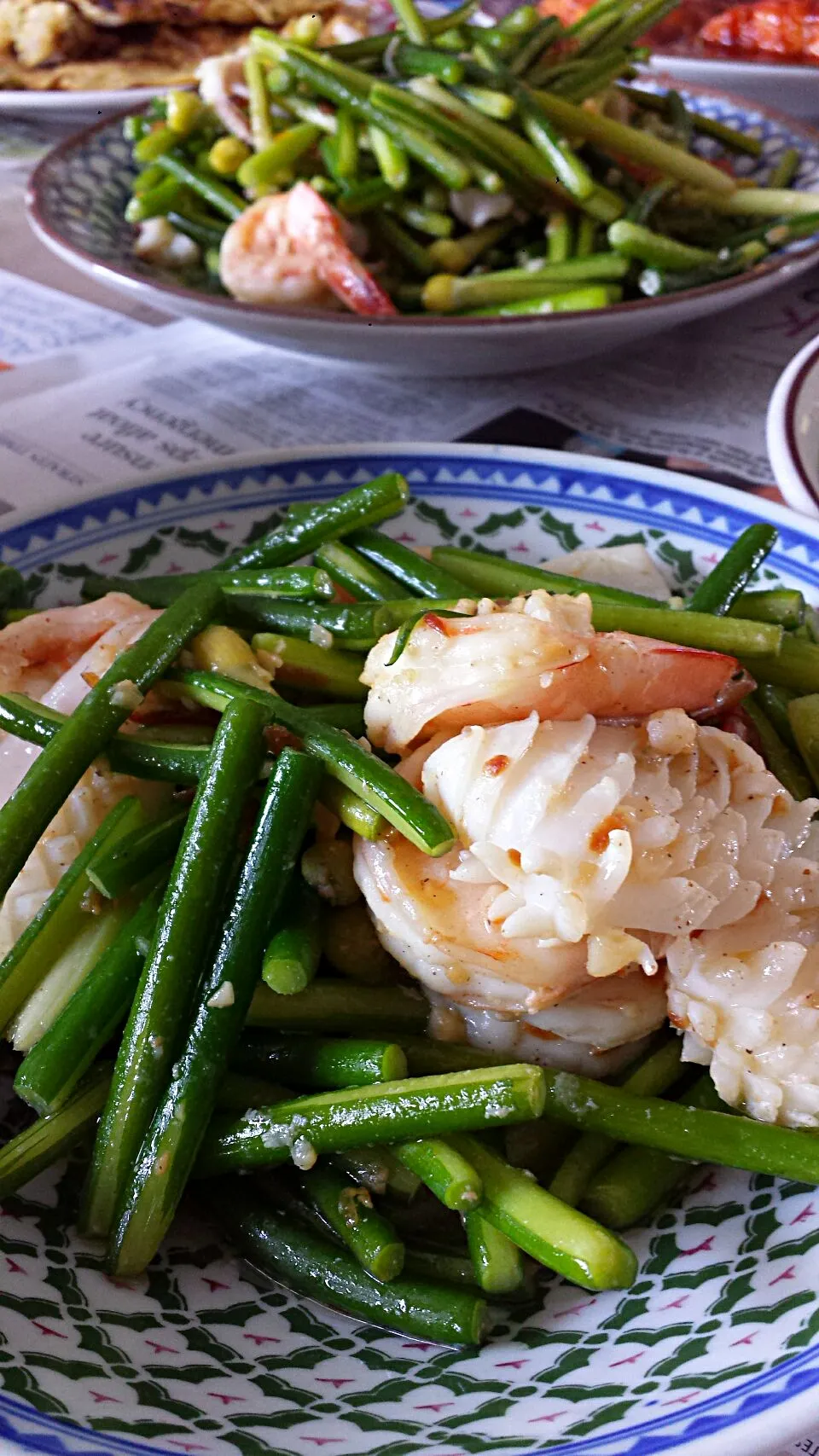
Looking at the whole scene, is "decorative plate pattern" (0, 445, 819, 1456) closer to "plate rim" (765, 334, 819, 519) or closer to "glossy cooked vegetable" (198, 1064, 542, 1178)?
"glossy cooked vegetable" (198, 1064, 542, 1178)

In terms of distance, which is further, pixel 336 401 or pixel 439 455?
pixel 336 401

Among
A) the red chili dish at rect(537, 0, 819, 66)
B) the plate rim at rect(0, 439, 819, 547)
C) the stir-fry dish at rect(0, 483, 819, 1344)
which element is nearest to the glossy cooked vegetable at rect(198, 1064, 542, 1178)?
the stir-fry dish at rect(0, 483, 819, 1344)

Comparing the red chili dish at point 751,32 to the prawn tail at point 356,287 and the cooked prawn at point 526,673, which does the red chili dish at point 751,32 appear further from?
the cooked prawn at point 526,673

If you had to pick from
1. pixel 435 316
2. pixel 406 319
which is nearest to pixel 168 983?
pixel 406 319

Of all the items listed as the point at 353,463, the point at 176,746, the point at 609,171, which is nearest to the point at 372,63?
the point at 609,171

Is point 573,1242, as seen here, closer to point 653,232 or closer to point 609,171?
point 653,232

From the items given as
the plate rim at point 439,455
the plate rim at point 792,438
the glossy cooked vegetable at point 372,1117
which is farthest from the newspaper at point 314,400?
the glossy cooked vegetable at point 372,1117

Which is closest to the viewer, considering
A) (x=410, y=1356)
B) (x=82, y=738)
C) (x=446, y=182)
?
(x=410, y=1356)

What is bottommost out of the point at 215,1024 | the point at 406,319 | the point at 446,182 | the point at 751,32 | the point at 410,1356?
the point at 410,1356

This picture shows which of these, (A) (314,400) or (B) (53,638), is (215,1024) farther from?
(A) (314,400)

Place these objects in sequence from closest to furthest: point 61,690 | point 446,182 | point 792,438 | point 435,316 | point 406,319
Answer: point 61,690
point 792,438
point 406,319
point 435,316
point 446,182
